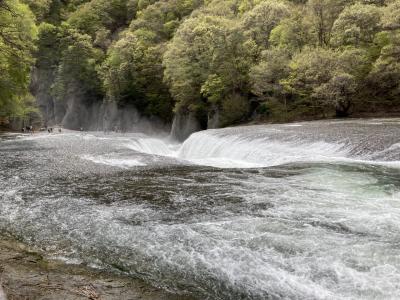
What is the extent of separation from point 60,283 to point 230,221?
4.09 meters

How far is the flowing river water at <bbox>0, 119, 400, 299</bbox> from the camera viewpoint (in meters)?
6.02

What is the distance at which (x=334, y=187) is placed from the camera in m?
11.2

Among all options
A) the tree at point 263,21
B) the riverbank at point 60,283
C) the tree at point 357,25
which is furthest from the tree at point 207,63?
the riverbank at point 60,283

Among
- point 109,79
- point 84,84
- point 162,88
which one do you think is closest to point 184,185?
point 162,88

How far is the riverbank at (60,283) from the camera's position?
532 centimetres

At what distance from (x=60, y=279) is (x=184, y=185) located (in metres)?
6.97

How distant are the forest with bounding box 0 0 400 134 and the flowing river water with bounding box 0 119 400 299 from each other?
8.38 metres

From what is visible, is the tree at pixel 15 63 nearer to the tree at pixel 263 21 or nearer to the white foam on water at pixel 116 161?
the white foam on water at pixel 116 161

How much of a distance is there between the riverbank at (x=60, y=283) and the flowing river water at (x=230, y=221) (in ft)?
1.01

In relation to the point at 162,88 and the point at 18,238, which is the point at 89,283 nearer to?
the point at 18,238

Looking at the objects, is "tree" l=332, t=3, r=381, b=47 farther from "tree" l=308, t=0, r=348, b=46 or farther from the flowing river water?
the flowing river water

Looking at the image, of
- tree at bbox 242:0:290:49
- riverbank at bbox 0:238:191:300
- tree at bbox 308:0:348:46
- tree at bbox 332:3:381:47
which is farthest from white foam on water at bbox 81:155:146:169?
tree at bbox 308:0:348:46

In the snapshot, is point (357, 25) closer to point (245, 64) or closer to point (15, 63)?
point (245, 64)

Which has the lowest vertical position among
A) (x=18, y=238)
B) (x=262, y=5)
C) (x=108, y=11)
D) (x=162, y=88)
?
(x=18, y=238)
